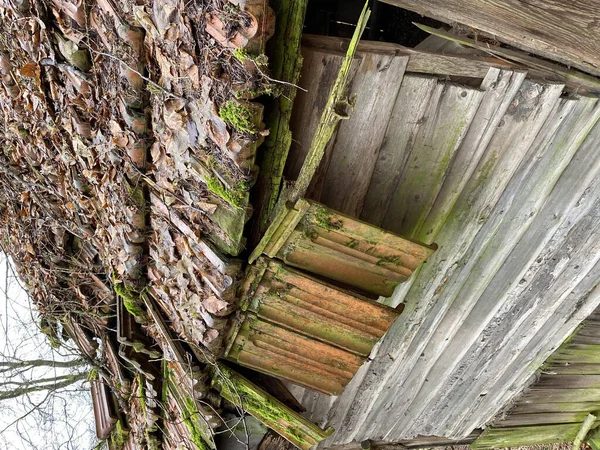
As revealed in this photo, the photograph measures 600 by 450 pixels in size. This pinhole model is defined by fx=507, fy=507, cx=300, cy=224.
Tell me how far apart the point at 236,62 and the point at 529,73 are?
1.12 metres

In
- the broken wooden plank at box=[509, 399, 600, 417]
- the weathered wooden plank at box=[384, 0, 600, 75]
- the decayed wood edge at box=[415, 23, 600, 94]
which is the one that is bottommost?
the weathered wooden plank at box=[384, 0, 600, 75]

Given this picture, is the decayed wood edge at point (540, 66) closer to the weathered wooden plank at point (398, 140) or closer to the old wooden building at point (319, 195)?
the old wooden building at point (319, 195)

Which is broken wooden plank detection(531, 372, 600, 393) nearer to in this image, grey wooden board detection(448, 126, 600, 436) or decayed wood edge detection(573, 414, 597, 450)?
grey wooden board detection(448, 126, 600, 436)

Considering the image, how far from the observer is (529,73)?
1952 millimetres

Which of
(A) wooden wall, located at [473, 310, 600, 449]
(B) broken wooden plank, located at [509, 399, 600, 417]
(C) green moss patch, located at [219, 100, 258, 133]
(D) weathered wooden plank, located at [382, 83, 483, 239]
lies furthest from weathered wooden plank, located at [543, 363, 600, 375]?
(C) green moss patch, located at [219, 100, 258, 133]

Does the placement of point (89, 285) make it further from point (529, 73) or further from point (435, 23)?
point (529, 73)

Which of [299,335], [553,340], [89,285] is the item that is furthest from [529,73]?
[89,285]

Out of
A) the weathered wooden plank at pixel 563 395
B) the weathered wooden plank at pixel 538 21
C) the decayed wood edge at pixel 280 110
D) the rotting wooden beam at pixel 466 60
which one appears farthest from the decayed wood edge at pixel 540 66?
the weathered wooden plank at pixel 563 395

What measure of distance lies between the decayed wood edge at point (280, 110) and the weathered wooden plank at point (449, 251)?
854mm

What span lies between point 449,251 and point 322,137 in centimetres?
107

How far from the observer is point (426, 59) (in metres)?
1.88

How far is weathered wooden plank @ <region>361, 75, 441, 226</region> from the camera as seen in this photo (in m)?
1.93

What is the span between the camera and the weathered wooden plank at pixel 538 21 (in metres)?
1.59

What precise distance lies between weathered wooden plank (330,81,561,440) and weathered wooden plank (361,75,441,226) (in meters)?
0.35
